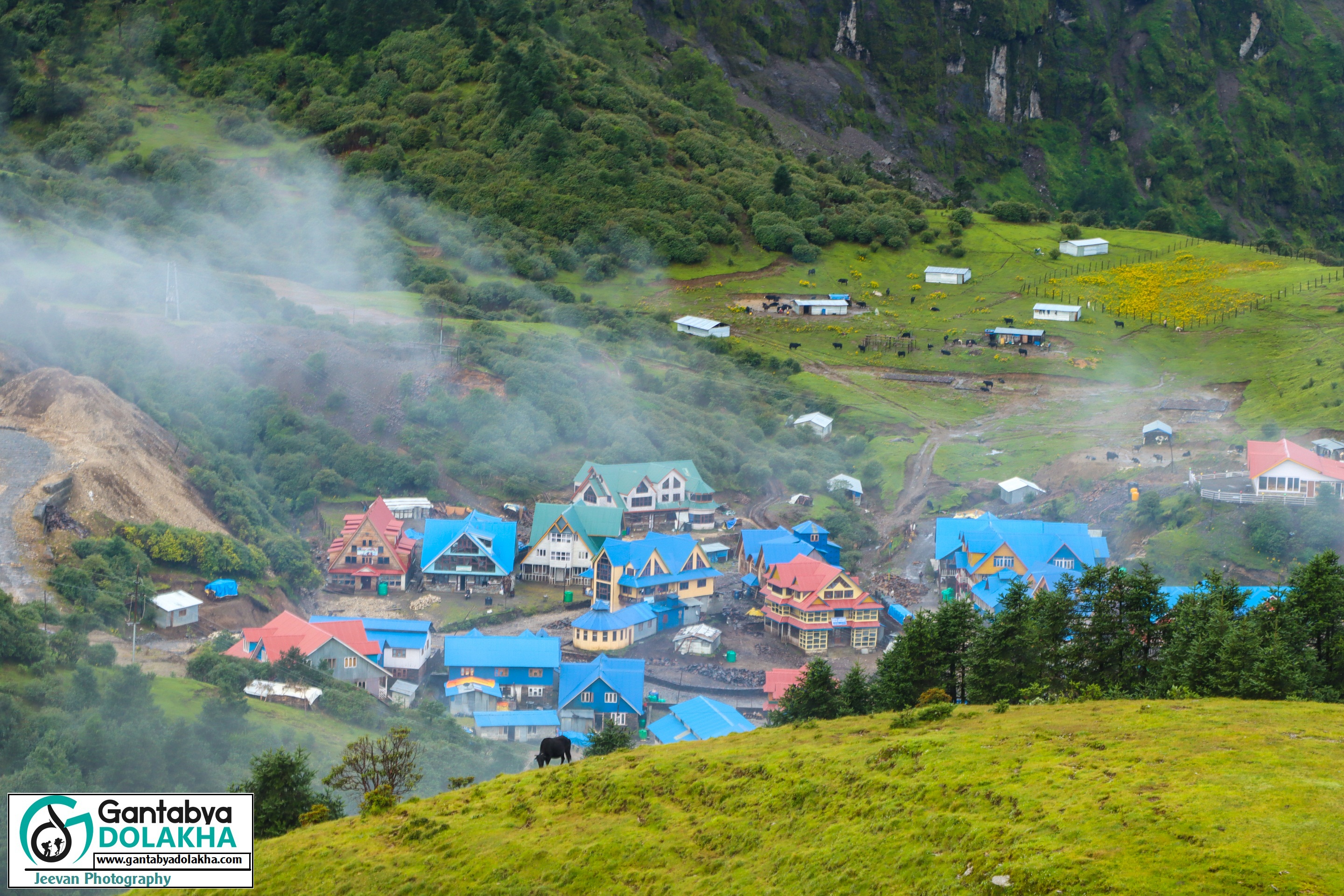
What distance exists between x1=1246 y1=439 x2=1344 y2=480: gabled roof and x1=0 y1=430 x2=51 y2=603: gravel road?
62.9 meters

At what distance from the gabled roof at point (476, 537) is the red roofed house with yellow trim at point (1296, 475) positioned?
4213cm

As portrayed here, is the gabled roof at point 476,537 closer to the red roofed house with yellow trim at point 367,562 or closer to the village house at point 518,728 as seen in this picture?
the red roofed house with yellow trim at point 367,562

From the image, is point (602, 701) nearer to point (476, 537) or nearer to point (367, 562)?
point (476, 537)

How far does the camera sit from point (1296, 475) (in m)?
72.8

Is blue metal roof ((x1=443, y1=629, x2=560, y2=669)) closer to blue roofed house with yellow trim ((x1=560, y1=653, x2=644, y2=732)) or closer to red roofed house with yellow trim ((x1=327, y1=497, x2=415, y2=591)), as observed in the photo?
blue roofed house with yellow trim ((x1=560, y1=653, x2=644, y2=732))

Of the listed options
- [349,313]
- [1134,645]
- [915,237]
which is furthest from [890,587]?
[915,237]

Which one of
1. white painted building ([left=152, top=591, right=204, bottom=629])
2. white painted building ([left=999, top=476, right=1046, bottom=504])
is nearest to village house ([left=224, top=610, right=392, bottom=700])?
white painted building ([left=152, top=591, right=204, bottom=629])

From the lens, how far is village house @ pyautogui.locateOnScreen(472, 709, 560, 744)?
52562mm

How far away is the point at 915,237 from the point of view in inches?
5748

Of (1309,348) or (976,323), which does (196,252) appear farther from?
(1309,348)

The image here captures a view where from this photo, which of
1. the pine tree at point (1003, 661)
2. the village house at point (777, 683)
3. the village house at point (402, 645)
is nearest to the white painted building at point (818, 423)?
the village house at point (777, 683)

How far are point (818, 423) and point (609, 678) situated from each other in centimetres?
4489

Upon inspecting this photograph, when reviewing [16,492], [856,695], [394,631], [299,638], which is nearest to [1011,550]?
[856,695]

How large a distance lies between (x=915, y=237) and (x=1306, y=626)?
111742 mm
